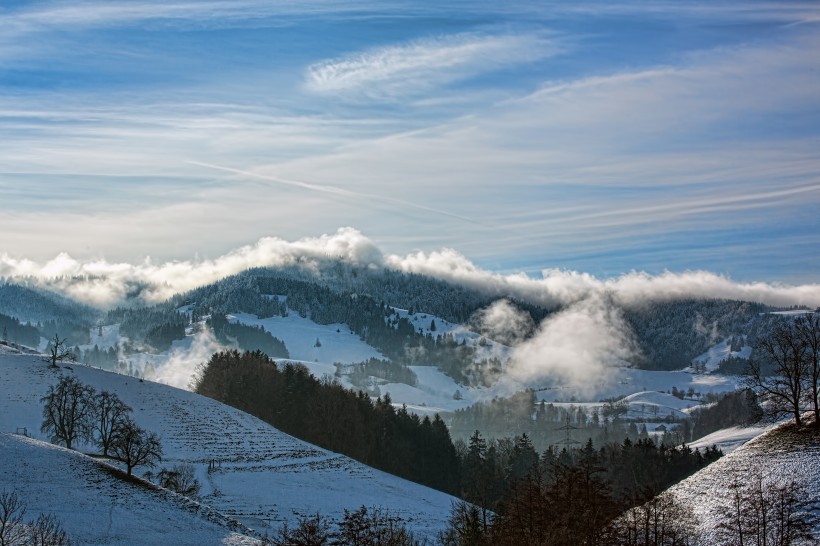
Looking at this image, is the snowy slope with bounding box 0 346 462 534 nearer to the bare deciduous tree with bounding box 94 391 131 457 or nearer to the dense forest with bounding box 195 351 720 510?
the bare deciduous tree with bounding box 94 391 131 457

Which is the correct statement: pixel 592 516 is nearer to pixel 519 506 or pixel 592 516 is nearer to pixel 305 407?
pixel 519 506

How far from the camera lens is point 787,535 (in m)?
42.7

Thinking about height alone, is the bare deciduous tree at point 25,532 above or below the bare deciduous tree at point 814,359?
below

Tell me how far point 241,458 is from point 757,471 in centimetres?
6866

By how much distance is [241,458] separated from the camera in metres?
102

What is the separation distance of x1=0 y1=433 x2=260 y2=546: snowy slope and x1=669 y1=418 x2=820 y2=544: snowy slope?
33.2 m

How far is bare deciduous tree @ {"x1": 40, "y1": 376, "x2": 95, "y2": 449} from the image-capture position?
92625 mm

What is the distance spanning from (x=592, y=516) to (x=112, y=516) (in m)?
36.6

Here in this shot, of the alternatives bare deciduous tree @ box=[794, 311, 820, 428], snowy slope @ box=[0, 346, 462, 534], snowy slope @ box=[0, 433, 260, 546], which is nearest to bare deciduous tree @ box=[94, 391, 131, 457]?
snowy slope @ box=[0, 346, 462, 534]

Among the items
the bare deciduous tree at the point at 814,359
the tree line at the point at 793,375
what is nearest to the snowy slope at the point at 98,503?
the tree line at the point at 793,375

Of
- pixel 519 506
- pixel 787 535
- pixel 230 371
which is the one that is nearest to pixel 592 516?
pixel 519 506

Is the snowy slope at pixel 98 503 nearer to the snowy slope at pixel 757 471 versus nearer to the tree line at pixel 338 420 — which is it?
the snowy slope at pixel 757 471

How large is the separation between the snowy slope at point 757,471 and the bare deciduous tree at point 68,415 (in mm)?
70553

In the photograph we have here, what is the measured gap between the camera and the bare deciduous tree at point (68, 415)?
304 feet
